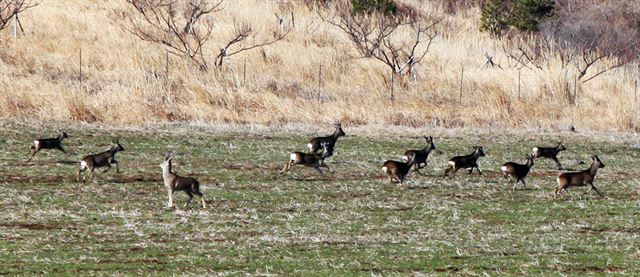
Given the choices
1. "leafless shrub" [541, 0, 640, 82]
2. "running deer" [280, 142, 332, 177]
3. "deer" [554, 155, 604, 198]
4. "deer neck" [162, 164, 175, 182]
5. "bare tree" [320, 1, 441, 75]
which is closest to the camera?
"deer neck" [162, 164, 175, 182]

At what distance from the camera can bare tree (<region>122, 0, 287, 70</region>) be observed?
138 ft

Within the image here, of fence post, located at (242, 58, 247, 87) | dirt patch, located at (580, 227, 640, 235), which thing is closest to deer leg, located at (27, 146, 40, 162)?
dirt patch, located at (580, 227, 640, 235)

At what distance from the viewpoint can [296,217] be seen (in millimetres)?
18266

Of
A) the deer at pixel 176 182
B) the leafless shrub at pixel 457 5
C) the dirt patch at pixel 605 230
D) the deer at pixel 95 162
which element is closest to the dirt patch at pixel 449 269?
the dirt patch at pixel 605 230

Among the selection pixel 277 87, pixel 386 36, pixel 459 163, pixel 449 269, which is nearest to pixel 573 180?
pixel 459 163

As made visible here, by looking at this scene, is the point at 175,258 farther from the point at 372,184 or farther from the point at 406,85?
the point at 406,85

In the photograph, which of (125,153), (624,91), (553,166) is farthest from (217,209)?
(624,91)

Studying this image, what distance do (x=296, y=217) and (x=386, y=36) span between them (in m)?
27.7

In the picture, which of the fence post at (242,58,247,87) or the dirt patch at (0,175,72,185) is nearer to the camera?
the dirt patch at (0,175,72,185)

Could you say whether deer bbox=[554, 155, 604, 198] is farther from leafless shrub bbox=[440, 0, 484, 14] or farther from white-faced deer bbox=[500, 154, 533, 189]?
leafless shrub bbox=[440, 0, 484, 14]

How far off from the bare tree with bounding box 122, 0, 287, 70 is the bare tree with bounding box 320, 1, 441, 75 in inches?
121

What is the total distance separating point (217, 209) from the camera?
1858cm

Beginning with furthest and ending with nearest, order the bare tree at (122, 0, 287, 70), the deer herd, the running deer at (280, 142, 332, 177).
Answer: the bare tree at (122, 0, 287, 70) < the running deer at (280, 142, 332, 177) < the deer herd

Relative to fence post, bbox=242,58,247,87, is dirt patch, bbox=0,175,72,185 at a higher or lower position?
lower
